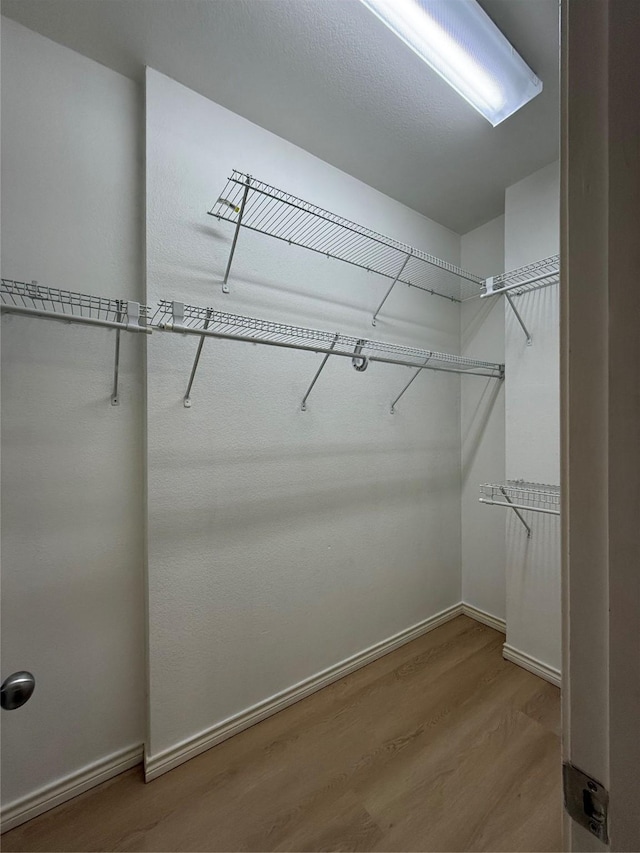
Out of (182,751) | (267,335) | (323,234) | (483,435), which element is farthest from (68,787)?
(483,435)

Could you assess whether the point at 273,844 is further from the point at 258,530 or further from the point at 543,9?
the point at 543,9

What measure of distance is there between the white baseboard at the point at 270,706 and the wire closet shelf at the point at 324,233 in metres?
1.87

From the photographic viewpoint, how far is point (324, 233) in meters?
1.70

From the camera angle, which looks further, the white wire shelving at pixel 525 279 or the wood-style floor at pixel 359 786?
the white wire shelving at pixel 525 279

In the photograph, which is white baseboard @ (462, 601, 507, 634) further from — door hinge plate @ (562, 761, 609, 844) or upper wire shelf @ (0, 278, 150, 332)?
upper wire shelf @ (0, 278, 150, 332)

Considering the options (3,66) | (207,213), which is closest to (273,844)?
(207,213)

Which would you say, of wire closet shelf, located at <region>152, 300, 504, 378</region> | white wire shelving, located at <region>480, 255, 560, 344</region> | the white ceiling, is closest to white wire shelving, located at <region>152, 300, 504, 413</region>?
wire closet shelf, located at <region>152, 300, 504, 378</region>

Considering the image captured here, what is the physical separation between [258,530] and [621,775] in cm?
135

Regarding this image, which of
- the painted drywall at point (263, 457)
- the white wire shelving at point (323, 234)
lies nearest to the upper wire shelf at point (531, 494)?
the painted drywall at point (263, 457)

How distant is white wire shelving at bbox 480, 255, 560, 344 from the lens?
174 cm

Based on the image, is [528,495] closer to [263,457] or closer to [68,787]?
[263,457]

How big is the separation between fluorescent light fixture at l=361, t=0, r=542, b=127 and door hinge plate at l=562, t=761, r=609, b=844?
5.87ft

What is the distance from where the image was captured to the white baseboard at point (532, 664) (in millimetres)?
1765

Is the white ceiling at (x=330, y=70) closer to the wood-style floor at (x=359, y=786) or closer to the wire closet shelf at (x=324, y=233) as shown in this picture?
the wire closet shelf at (x=324, y=233)
